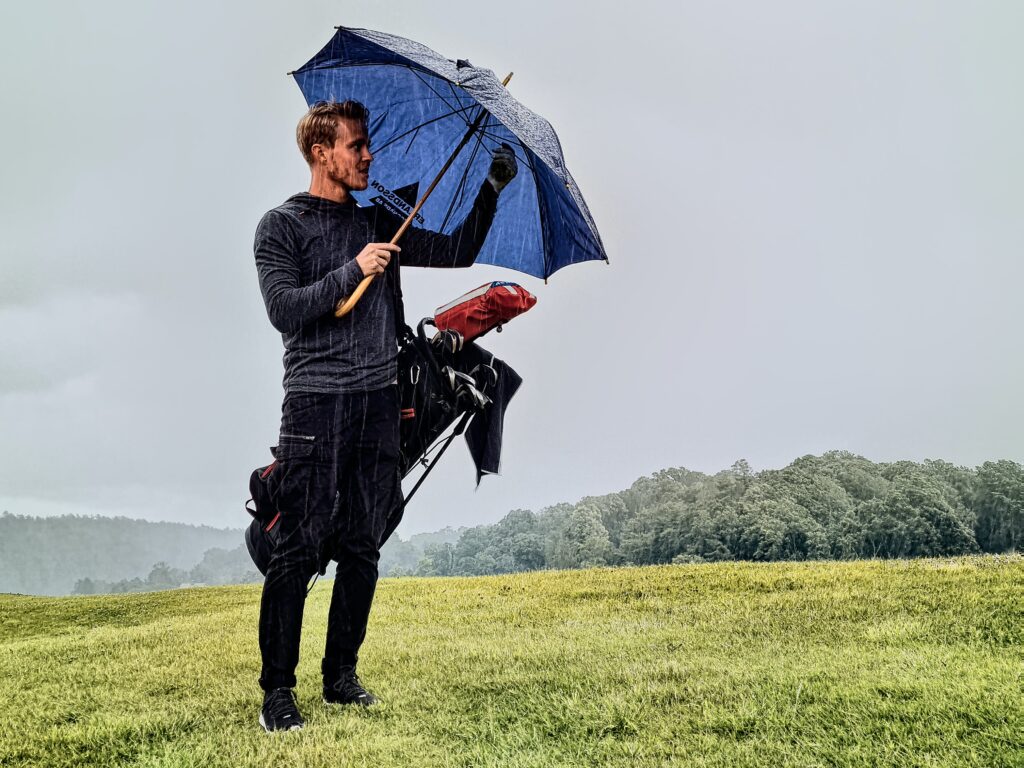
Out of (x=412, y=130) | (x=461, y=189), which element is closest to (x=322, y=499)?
(x=461, y=189)

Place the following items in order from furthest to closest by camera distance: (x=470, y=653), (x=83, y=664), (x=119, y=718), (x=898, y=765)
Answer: (x=83, y=664) < (x=470, y=653) < (x=119, y=718) < (x=898, y=765)

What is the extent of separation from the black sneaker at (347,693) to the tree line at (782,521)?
24636 mm

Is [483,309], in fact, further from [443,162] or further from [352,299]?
[443,162]

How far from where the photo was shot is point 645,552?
39938 mm

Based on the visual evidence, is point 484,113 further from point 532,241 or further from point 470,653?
point 470,653

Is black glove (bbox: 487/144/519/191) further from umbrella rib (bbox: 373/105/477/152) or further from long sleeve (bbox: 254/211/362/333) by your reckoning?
long sleeve (bbox: 254/211/362/333)

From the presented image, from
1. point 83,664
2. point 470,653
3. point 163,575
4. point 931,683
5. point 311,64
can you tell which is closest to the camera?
point 931,683

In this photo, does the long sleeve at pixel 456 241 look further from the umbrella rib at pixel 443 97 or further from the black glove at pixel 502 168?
the umbrella rib at pixel 443 97

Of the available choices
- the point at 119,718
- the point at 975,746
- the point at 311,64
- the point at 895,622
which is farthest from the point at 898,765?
the point at 311,64

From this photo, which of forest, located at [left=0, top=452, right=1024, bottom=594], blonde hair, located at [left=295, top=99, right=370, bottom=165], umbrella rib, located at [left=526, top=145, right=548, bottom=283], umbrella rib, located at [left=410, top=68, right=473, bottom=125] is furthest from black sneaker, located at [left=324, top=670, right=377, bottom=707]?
forest, located at [left=0, top=452, right=1024, bottom=594]

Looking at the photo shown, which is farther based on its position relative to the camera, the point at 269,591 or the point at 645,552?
the point at 645,552

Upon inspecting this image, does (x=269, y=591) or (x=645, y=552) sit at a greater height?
(x=269, y=591)

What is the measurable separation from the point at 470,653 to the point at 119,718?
2.25 metres

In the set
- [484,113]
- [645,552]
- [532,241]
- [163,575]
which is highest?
[484,113]
